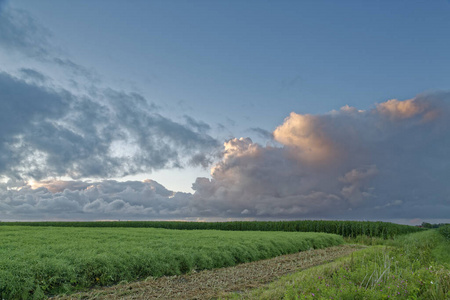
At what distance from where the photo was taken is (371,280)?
32.1ft

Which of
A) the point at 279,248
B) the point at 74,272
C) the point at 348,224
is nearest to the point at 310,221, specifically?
the point at 348,224

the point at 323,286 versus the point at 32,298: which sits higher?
the point at 323,286

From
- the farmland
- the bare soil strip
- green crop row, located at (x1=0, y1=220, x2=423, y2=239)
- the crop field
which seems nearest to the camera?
the farmland

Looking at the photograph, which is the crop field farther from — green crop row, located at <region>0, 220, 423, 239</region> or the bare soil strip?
green crop row, located at <region>0, 220, 423, 239</region>

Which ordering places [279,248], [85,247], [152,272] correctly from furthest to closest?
[279,248] → [85,247] → [152,272]

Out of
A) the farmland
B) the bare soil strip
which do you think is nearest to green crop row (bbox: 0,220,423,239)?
the farmland

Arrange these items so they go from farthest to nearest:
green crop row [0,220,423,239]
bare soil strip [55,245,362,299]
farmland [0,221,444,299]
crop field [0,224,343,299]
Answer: green crop row [0,220,423,239] < bare soil strip [55,245,362,299] < crop field [0,224,343,299] < farmland [0,221,444,299]

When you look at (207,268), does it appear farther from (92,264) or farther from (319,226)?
(319,226)

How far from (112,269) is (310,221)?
39142 millimetres

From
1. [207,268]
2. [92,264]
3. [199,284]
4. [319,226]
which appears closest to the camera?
[92,264]

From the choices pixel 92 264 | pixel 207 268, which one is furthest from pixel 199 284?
pixel 92 264

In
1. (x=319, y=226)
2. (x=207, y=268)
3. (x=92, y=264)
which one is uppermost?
(x=92, y=264)

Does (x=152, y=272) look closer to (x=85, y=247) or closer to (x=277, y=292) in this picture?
(x=85, y=247)

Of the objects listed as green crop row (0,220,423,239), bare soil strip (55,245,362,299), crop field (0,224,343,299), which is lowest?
green crop row (0,220,423,239)
